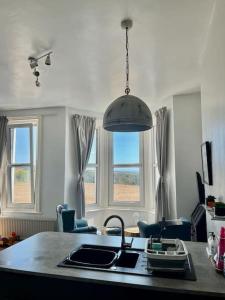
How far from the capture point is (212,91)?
93.7 inches

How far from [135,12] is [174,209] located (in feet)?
11.3

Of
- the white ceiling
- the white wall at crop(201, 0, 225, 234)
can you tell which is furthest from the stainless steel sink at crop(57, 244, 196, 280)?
the white ceiling

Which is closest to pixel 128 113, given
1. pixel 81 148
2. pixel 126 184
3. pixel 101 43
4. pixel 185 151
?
pixel 101 43

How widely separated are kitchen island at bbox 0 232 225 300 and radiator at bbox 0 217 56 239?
3.21 metres

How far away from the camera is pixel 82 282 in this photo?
154 centimetres

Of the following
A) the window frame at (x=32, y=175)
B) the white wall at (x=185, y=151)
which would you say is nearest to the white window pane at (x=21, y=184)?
the window frame at (x=32, y=175)

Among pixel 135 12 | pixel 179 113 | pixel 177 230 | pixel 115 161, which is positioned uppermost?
pixel 135 12

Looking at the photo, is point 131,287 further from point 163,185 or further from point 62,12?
point 163,185

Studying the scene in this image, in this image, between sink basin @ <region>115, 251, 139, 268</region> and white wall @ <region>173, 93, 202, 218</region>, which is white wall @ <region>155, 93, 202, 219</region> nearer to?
white wall @ <region>173, 93, 202, 218</region>

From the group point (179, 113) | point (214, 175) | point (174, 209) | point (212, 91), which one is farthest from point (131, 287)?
point (179, 113)

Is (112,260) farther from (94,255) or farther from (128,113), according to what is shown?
(128,113)

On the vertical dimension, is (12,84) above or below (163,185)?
above

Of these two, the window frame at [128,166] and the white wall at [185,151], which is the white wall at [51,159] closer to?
the window frame at [128,166]

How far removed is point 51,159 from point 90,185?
3.81 feet
